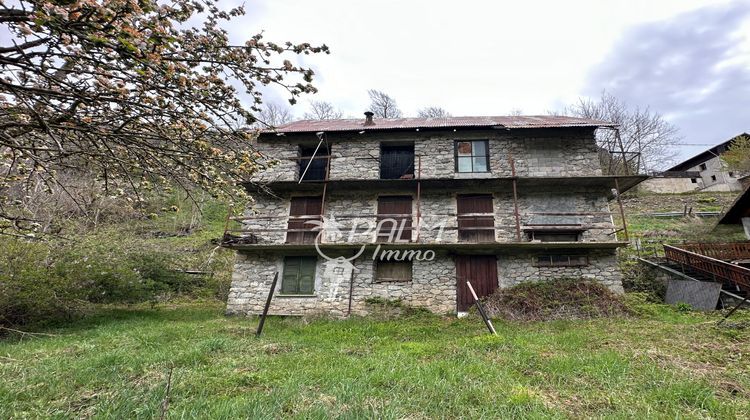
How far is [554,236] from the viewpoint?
37.7 ft

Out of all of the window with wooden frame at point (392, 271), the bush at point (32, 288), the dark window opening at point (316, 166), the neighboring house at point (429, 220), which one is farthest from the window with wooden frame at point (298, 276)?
the bush at point (32, 288)

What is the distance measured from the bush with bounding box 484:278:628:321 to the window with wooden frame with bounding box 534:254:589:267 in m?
0.58

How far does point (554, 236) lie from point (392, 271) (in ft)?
19.1

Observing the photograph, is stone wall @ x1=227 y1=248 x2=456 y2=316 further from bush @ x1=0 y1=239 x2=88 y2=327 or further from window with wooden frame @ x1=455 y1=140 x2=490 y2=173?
bush @ x1=0 y1=239 x2=88 y2=327

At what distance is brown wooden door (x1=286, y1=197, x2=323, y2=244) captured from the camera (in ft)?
40.5

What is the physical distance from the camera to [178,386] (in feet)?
12.6

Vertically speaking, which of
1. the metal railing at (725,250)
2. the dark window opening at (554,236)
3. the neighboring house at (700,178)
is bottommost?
the metal railing at (725,250)

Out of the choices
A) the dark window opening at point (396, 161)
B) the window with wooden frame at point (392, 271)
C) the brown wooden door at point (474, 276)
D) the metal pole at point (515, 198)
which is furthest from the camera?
the dark window opening at point (396, 161)

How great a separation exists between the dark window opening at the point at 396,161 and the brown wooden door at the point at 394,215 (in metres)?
1.13

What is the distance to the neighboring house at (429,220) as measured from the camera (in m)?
Answer: 11.1

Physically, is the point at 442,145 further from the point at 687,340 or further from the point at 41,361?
the point at 41,361

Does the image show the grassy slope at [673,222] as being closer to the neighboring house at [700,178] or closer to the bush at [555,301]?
the neighboring house at [700,178]

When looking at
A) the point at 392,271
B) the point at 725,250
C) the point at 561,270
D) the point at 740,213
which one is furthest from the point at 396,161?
the point at 740,213

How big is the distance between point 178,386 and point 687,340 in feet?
27.5
